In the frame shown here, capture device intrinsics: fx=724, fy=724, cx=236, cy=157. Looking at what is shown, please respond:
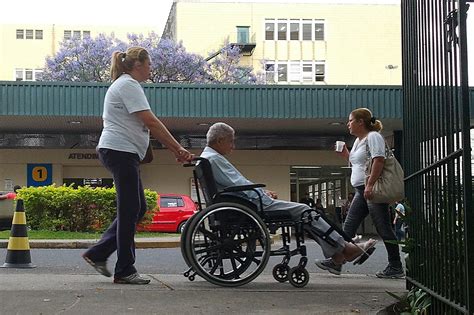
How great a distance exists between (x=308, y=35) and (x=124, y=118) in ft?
158

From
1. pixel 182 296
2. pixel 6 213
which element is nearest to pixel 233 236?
pixel 182 296

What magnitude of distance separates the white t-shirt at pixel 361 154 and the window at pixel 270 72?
1731 inches

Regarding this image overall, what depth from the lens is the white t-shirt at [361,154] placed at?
6.81m

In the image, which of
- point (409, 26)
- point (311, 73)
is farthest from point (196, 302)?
point (311, 73)

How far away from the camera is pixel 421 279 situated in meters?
4.55

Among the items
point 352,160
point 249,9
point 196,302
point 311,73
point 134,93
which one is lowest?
point 196,302

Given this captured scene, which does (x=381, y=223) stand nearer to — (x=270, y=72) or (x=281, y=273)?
(x=281, y=273)

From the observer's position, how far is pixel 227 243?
227 inches

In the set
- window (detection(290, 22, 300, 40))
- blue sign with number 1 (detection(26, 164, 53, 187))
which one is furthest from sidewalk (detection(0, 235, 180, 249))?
window (detection(290, 22, 300, 40))

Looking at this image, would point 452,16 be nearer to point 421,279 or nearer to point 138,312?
point 421,279

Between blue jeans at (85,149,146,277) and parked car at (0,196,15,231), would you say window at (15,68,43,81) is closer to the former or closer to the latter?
parked car at (0,196,15,231)

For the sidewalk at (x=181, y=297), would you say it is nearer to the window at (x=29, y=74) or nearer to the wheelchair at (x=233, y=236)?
the wheelchair at (x=233, y=236)

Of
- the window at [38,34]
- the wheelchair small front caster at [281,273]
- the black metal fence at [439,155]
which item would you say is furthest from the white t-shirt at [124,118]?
the window at [38,34]

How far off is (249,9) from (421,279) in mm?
49658
